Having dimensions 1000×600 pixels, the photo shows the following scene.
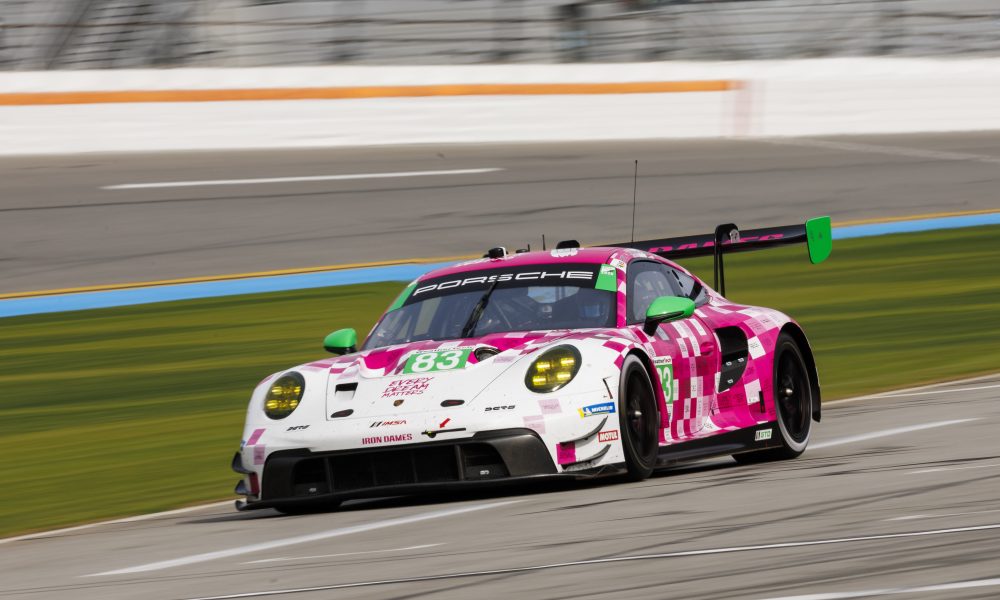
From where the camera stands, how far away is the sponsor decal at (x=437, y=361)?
7.21m

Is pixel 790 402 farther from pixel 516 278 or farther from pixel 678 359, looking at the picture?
pixel 516 278

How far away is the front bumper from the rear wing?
2.21 metres

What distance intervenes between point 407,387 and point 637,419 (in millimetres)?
1010

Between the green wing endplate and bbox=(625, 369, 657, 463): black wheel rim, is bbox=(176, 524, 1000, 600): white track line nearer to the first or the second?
bbox=(625, 369, 657, 463): black wheel rim

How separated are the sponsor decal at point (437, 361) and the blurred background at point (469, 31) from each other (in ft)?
45.0

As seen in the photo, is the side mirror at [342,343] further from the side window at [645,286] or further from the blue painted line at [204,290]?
the blue painted line at [204,290]

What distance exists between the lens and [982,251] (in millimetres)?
17156

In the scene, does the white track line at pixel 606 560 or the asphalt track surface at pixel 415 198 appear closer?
the white track line at pixel 606 560

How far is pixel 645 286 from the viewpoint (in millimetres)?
8250

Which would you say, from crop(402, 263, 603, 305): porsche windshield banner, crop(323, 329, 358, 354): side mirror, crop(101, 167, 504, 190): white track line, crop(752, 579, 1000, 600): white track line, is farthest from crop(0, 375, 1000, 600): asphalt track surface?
crop(101, 167, 504, 190): white track line

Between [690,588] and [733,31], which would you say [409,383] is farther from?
[733,31]

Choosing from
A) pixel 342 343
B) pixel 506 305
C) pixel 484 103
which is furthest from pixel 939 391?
pixel 484 103

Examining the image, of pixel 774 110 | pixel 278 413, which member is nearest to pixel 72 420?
pixel 278 413

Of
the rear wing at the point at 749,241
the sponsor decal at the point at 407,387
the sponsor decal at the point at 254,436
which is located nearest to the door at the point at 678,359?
the rear wing at the point at 749,241
